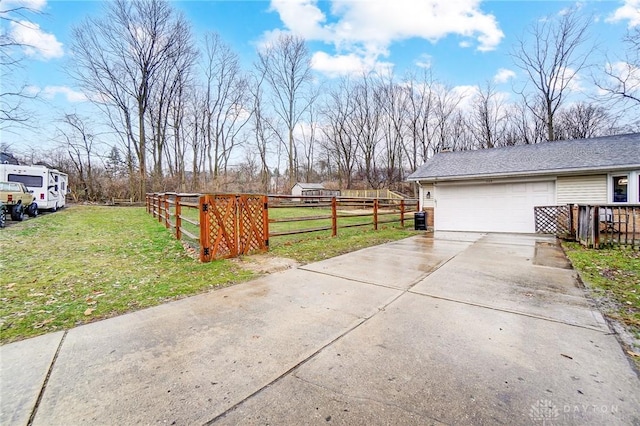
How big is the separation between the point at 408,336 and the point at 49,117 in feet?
93.3

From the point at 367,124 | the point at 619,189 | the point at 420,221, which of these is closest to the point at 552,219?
the point at 619,189

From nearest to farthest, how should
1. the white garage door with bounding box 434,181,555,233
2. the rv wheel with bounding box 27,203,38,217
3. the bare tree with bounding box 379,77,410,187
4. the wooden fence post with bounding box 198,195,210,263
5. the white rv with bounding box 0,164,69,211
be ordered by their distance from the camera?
1. the wooden fence post with bounding box 198,195,210,263
2. the white garage door with bounding box 434,181,555,233
3. the rv wheel with bounding box 27,203,38,217
4. the white rv with bounding box 0,164,69,211
5. the bare tree with bounding box 379,77,410,187

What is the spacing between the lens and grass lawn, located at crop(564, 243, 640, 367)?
114 inches

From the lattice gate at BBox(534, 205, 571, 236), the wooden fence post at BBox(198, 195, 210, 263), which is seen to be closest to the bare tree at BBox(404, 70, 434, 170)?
the lattice gate at BBox(534, 205, 571, 236)

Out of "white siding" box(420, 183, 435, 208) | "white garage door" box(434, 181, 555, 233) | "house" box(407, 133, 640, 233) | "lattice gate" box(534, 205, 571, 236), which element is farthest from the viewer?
"white siding" box(420, 183, 435, 208)

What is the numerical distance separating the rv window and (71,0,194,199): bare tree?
8.34 meters

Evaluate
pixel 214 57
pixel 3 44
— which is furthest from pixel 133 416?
pixel 214 57

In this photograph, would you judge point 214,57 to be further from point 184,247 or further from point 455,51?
point 184,247

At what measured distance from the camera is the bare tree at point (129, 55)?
21406mm

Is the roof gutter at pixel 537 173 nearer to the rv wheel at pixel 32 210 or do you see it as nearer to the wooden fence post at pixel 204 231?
the wooden fence post at pixel 204 231

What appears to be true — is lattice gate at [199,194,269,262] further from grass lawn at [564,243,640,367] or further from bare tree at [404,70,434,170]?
bare tree at [404,70,434,170]

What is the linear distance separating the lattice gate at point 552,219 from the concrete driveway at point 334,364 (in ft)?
26.1

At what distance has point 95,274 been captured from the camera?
4262 mm

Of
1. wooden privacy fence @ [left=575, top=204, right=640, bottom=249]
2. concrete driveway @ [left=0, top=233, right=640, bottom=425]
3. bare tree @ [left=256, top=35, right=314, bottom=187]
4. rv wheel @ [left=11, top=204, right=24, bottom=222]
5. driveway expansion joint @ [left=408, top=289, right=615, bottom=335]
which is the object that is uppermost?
bare tree @ [left=256, top=35, right=314, bottom=187]
